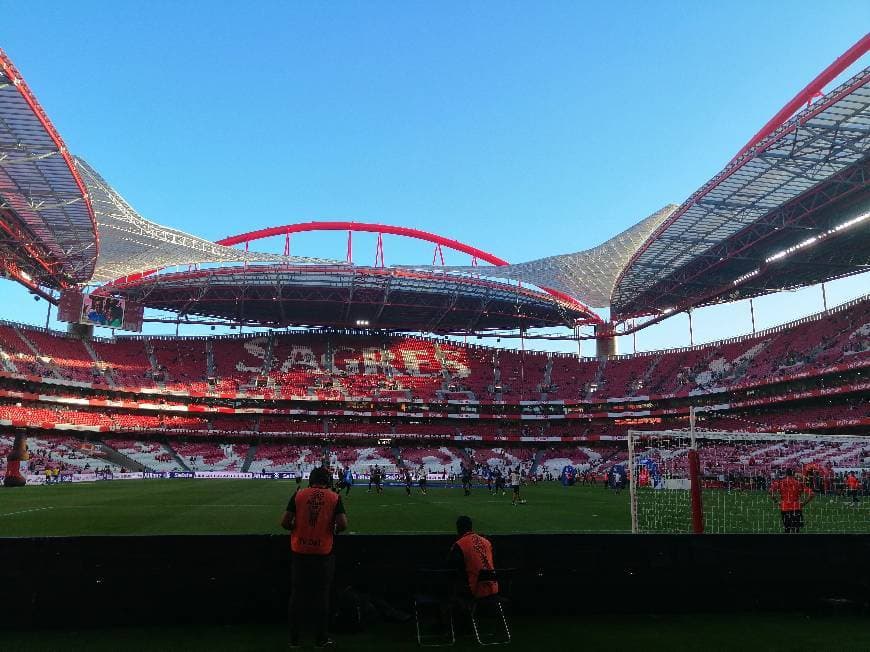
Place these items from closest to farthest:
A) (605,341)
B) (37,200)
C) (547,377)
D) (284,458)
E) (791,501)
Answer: (791,501)
(37,200)
(284,458)
(547,377)
(605,341)

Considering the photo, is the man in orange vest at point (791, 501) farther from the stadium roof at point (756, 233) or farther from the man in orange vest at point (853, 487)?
the stadium roof at point (756, 233)

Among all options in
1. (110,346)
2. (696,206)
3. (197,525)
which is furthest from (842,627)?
(110,346)

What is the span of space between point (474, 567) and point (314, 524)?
157 cm

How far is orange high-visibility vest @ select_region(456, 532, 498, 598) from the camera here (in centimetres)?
602

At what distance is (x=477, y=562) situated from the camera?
6043 millimetres

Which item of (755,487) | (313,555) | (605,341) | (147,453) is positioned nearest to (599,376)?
(605,341)

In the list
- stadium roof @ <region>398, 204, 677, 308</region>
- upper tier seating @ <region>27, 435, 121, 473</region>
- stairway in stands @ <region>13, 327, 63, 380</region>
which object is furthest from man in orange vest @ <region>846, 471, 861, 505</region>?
stairway in stands @ <region>13, 327, 63, 380</region>

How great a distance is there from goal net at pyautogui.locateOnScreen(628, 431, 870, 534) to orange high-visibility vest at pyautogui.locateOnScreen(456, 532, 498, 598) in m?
5.99

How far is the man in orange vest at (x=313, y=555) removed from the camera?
5.78 meters

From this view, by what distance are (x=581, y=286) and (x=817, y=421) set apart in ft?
65.1

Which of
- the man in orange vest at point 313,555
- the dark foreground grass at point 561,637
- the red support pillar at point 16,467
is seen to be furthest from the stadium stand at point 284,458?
the man in orange vest at point 313,555

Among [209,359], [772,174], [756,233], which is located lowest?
[209,359]

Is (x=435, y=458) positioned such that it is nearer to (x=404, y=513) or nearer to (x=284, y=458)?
(x=284, y=458)

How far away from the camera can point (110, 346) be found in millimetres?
63438
